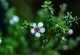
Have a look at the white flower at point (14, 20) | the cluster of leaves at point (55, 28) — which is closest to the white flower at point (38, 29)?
the cluster of leaves at point (55, 28)

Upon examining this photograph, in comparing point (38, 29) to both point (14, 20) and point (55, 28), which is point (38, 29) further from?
point (14, 20)

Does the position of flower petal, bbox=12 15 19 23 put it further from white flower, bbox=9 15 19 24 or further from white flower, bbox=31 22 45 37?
white flower, bbox=31 22 45 37

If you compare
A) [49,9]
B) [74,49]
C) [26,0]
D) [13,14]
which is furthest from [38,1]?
[49,9]

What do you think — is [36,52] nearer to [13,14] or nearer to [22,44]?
[22,44]

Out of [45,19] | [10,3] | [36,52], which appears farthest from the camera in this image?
[10,3]

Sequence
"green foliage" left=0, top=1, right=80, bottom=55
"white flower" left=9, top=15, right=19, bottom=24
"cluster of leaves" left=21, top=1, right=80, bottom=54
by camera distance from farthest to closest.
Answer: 1. "white flower" left=9, top=15, right=19, bottom=24
2. "green foliage" left=0, top=1, right=80, bottom=55
3. "cluster of leaves" left=21, top=1, right=80, bottom=54

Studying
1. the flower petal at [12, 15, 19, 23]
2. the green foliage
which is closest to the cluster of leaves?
the green foliage

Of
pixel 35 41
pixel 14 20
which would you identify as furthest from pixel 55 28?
pixel 14 20

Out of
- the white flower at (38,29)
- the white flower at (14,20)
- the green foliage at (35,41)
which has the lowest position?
the white flower at (38,29)

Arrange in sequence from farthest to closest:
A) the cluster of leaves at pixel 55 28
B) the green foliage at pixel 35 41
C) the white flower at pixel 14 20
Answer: the white flower at pixel 14 20, the green foliage at pixel 35 41, the cluster of leaves at pixel 55 28

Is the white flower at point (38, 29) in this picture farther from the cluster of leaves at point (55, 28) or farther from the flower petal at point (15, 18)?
the flower petal at point (15, 18)

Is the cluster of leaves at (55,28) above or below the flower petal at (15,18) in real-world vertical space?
below
